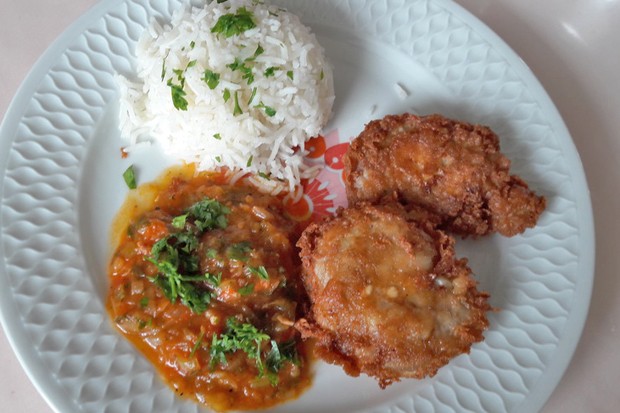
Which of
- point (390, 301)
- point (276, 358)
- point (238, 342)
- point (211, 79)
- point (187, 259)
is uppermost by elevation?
point (211, 79)

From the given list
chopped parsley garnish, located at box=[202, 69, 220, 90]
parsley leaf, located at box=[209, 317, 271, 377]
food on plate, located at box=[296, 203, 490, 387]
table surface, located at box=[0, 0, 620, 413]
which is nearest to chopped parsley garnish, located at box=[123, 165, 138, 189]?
chopped parsley garnish, located at box=[202, 69, 220, 90]

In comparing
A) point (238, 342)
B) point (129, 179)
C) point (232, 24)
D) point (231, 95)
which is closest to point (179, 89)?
point (231, 95)

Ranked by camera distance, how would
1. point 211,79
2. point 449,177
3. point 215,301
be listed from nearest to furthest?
point 215,301 < point 449,177 < point 211,79

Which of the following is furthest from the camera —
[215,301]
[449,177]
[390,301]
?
[449,177]

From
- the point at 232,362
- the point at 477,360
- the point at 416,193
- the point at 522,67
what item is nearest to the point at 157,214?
the point at 232,362

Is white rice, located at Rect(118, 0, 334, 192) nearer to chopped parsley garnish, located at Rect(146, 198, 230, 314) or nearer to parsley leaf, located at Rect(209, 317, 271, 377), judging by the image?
Answer: chopped parsley garnish, located at Rect(146, 198, 230, 314)

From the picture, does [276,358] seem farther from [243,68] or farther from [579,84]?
[579,84]

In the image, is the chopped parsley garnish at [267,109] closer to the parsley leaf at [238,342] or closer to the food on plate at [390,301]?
the food on plate at [390,301]

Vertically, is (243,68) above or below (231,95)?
above
